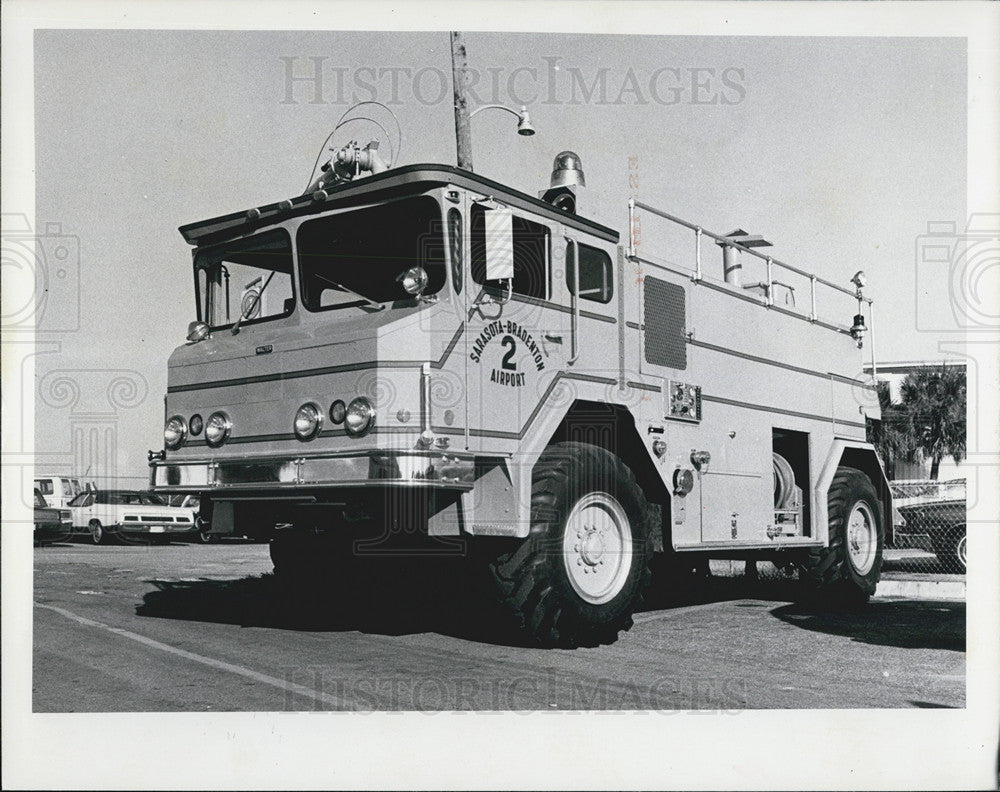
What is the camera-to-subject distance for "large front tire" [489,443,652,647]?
6926mm

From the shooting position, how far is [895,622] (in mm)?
9320

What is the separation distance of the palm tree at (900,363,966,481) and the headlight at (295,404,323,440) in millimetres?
11364

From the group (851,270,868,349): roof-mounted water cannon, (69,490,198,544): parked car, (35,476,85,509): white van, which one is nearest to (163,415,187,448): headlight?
(35,476,85,509): white van

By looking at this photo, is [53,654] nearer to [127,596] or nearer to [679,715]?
[127,596]

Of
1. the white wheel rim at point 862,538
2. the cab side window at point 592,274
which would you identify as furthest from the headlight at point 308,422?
the white wheel rim at point 862,538

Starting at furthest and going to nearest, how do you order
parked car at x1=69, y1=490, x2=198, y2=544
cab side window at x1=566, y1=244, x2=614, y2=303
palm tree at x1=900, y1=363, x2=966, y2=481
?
parked car at x1=69, y1=490, x2=198, y2=544
palm tree at x1=900, y1=363, x2=966, y2=481
cab side window at x1=566, y1=244, x2=614, y2=303

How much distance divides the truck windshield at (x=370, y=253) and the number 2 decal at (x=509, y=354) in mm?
613

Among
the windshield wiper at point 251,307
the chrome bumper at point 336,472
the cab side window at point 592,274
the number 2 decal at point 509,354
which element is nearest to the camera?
the chrome bumper at point 336,472

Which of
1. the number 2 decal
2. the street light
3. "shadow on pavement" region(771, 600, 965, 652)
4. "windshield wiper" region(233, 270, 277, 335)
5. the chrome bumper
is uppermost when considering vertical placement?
the street light

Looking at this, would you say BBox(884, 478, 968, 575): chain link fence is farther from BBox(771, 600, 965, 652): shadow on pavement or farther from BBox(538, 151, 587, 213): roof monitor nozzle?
BBox(538, 151, 587, 213): roof monitor nozzle

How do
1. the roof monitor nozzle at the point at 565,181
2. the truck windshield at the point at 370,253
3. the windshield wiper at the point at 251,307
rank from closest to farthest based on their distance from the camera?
the truck windshield at the point at 370,253 < the windshield wiper at the point at 251,307 < the roof monitor nozzle at the point at 565,181

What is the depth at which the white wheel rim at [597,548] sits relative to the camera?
7.28 metres

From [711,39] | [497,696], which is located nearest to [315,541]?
[497,696]

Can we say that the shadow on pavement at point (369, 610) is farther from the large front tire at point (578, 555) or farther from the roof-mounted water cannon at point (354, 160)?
the roof-mounted water cannon at point (354, 160)
